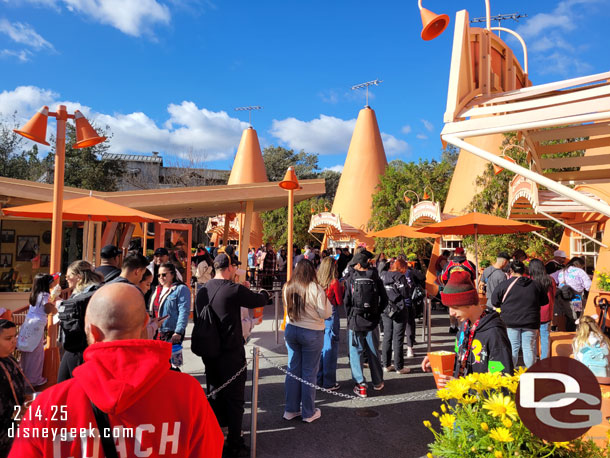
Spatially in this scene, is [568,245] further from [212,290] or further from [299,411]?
[212,290]

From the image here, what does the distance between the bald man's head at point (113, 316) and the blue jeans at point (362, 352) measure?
12.8ft

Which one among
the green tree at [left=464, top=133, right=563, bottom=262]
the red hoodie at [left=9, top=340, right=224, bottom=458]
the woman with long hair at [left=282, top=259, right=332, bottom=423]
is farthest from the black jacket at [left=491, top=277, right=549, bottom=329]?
the green tree at [left=464, top=133, right=563, bottom=262]

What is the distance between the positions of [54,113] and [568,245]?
12.6 m

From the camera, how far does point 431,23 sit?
10.6 ft

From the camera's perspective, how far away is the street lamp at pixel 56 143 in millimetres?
4633

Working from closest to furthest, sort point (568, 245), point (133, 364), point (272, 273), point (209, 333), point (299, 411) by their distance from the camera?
point (133, 364) → point (209, 333) → point (299, 411) → point (568, 245) → point (272, 273)

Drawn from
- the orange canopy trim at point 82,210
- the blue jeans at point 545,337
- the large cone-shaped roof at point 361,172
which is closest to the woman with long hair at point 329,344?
the blue jeans at point 545,337

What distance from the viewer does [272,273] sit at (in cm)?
1409

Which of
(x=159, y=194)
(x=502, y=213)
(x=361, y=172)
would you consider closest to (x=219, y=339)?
(x=159, y=194)

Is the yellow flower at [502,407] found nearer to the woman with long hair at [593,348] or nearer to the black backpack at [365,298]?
the woman with long hair at [593,348]

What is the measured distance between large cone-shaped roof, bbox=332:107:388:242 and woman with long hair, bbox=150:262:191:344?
18.6m

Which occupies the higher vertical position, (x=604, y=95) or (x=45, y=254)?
(x=604, y=95)

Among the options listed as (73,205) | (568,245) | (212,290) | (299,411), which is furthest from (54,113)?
(568,245)

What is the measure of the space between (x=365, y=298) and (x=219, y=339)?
2013 millimetres
